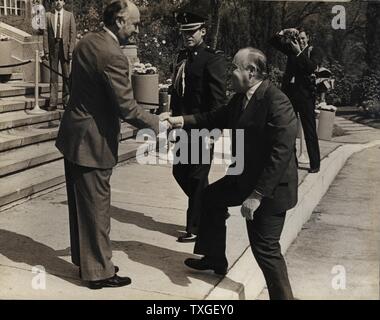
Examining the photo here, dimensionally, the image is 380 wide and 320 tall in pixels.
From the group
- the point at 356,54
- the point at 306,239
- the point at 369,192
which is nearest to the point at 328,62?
the point at 356,54

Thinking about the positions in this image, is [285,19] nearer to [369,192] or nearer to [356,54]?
[356,54]

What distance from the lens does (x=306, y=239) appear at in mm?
6324

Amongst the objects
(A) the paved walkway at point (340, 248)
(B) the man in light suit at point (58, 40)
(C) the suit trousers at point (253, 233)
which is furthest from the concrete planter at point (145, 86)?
(C) the suit trousers at point (253, 233)

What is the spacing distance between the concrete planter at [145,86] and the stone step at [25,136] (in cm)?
318

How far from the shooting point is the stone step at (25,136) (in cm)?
731

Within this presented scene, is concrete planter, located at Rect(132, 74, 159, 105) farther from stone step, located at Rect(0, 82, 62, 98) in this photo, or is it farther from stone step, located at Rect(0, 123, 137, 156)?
stone step, located at Rect(0, 123, 137, 156)

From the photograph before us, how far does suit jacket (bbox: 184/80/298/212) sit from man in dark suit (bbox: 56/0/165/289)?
70cm

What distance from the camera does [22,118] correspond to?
819 centimetres

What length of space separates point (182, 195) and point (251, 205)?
323cm

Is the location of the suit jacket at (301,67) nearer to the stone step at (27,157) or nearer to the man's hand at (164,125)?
the stone step at (27,157)

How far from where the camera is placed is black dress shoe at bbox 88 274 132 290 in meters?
4.04

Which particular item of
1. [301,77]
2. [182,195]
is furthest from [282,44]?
[182,195]

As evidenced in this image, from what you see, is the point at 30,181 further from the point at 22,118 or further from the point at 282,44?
the point at 282,44
